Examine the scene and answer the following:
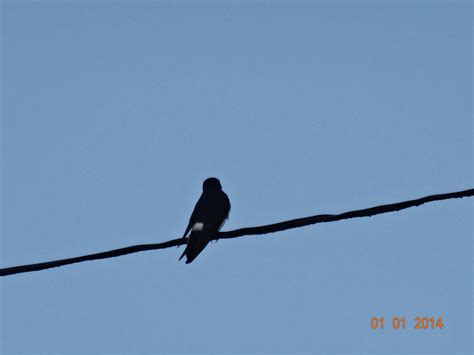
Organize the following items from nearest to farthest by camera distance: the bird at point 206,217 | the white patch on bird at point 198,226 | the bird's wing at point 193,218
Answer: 1. the bird at point 206,217
2. the white patch on bird at point 198,226
3. the bird's wing at point 193,218

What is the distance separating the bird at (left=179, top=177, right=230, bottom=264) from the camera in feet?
27.7

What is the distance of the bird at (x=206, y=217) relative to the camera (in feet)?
27.7

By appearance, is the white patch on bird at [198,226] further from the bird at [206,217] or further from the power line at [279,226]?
the power line at [279,226]

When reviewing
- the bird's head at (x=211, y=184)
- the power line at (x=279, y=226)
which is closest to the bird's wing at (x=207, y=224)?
the bird's head at (x=211, y=184)

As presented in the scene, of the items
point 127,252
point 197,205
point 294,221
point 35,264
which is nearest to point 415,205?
point 294,221

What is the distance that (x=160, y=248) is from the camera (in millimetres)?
6129

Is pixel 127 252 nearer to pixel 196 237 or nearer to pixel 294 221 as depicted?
pixel 294 221

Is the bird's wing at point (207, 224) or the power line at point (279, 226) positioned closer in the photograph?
the power line at point (279, 226)

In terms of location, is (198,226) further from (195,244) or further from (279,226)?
(279,226)

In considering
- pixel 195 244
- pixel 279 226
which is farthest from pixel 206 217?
pixel 279 226

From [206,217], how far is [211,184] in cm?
140

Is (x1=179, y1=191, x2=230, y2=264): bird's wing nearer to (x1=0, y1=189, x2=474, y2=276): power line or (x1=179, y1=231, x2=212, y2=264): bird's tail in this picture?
(x1=179, y1=231, x2=212, y2=264): bird's tail

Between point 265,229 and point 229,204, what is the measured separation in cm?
396

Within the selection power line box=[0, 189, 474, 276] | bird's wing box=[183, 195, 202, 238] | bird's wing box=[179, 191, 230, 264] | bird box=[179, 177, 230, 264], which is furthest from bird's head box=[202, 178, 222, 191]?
power line box=[0, 189, 474, 276]
